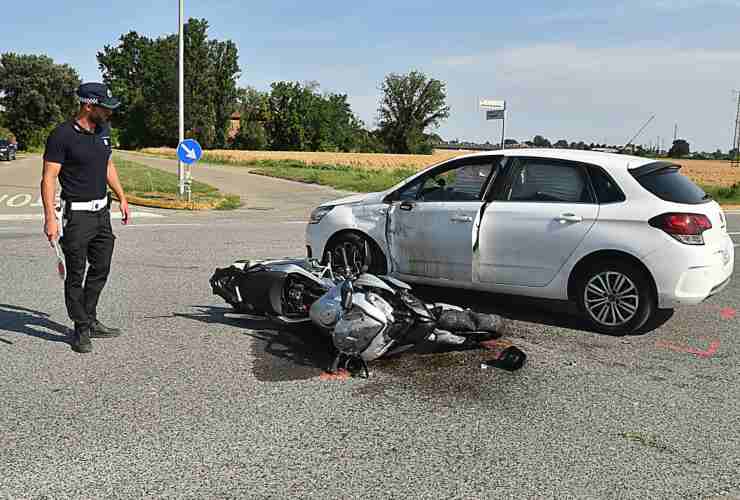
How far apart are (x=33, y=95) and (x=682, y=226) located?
9424 centimetres

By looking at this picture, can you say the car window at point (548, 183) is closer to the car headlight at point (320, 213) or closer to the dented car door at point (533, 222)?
the dented car door at point (533, 222)

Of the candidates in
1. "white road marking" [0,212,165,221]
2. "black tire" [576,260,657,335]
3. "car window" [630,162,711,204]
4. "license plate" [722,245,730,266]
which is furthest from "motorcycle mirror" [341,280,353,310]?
"white road marking" [0,212,165,221]

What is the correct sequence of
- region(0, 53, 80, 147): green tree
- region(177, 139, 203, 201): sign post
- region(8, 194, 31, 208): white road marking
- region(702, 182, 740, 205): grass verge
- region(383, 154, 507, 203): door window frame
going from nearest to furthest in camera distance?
region(383, 154, 507, 203): door window frame → region(177, 139, 203, 201): sign post → region(8, 194, 31, 208): white road marking → region(702, 182, 740, 205): grass verge → region(0, 53, 80, 147): green tree

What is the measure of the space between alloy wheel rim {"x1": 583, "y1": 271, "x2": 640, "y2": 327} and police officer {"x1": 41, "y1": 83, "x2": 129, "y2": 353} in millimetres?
4155

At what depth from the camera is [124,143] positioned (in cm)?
10906

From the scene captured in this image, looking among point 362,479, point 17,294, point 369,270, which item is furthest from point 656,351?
point 17,294

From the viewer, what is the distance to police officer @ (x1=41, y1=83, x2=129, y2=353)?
5.43 meters

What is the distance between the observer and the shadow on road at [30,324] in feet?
20.2

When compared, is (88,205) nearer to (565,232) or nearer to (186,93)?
(565,232)

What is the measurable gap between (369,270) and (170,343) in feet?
7.66

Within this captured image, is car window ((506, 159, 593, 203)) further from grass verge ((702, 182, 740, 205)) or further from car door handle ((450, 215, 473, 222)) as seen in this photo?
grass verge ((702, 182, 740, 205))

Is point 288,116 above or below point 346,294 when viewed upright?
above

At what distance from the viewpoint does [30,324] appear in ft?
21.3

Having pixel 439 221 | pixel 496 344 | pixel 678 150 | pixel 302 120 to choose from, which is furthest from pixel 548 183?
pixel 302 120
